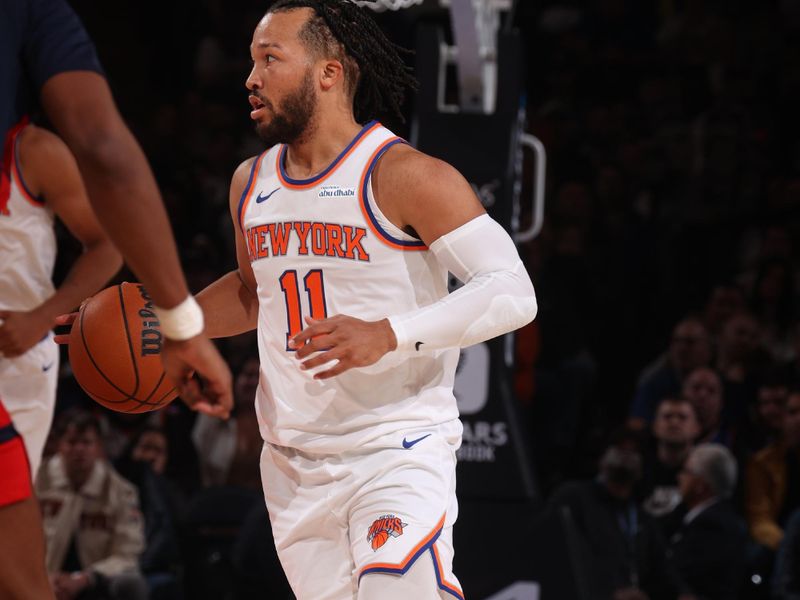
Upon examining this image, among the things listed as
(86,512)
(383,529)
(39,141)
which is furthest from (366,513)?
(86,512)

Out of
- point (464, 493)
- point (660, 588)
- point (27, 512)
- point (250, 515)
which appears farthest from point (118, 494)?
point (27, 512)

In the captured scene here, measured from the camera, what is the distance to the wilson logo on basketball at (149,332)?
136 inches

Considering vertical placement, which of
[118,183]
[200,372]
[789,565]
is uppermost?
[118,183]

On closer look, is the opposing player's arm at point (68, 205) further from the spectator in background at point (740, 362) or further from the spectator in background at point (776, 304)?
the spectator in background at point (776, 304)

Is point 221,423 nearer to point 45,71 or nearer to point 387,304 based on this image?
point 387,304

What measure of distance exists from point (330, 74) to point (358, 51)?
0.13 meters

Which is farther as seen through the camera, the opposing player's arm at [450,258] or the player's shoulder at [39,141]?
the player's shoulder at [39,141]

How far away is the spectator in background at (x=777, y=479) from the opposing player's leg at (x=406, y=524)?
404 cm

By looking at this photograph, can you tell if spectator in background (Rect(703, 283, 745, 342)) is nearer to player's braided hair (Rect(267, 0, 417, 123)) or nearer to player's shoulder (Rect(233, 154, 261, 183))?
player's braided hair (Rect(267, 0, 417, 123))

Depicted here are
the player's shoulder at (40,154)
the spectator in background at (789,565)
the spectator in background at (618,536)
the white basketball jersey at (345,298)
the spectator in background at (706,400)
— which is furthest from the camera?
the spectator in background at (706,400)

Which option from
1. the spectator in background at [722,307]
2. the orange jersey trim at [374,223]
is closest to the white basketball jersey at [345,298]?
the orange jersey trim at [374,223]

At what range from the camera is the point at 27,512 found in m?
2.81

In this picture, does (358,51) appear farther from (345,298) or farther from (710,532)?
(710,532)

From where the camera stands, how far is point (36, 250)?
4.17 m
